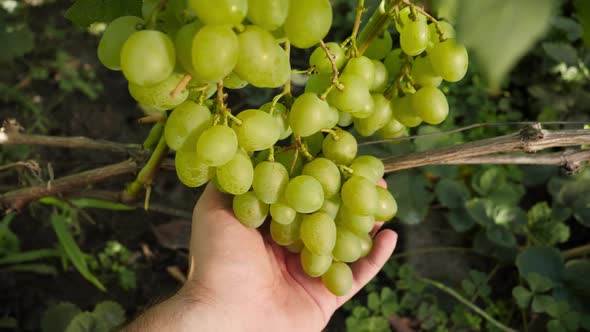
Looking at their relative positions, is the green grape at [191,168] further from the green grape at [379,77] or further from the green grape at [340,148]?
the green grape at [379,77]

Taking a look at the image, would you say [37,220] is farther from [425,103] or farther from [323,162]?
[425,103]

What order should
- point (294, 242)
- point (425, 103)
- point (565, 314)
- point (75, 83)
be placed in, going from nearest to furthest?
1. point (425, 103)
2. point (294, 242)
3. point (565, 314)
4. point (75, 83)

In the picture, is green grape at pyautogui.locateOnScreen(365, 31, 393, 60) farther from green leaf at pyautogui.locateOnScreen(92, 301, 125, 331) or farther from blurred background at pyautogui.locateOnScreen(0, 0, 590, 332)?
Result: green leaf at pyautogui.locateOnScreen(92, 301, 125, 331)

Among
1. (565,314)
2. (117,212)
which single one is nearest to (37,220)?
(117,212)

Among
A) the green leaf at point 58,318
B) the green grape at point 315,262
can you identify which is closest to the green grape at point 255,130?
the green grape at point 315,262

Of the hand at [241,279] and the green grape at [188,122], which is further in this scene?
the hand at [241,279]

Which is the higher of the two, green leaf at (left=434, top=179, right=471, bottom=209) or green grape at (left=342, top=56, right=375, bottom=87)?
green grape at (left=342, top=56, right=375, bottom=87)

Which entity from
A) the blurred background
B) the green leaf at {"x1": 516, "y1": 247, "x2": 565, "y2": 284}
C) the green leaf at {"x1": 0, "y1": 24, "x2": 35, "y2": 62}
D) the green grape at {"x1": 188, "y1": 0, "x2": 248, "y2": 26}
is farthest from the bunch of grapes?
the green leaf at {"x1": 0, "y1": 24, "x2": 35, "y2": 62}
